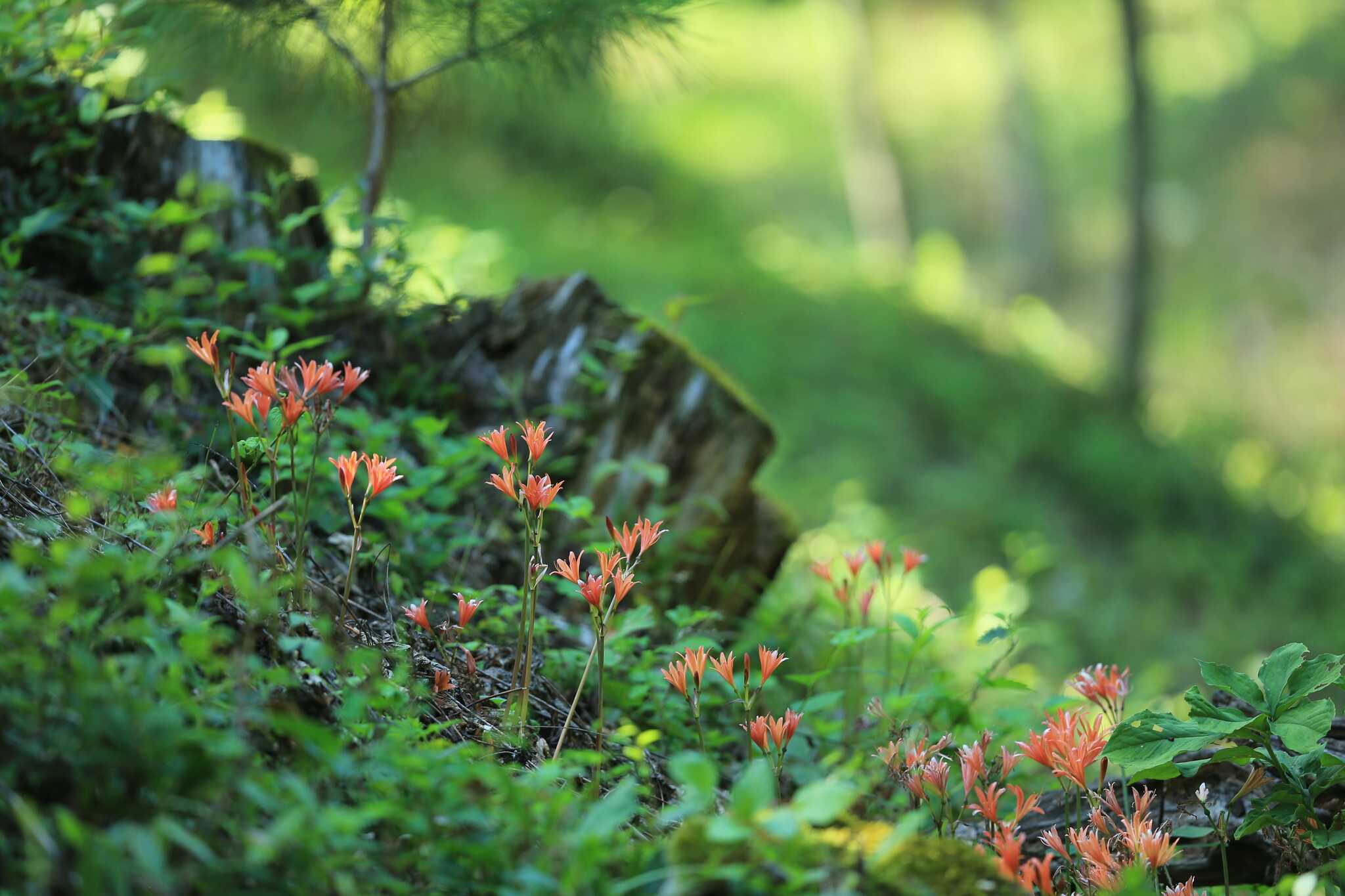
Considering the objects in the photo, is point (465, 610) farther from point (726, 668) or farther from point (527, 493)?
point (726, 668)

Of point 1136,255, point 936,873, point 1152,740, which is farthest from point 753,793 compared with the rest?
point 1136,255

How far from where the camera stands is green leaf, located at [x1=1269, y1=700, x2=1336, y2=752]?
1.35 meters

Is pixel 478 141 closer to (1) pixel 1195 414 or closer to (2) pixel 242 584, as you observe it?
(1) pixel 1195 414

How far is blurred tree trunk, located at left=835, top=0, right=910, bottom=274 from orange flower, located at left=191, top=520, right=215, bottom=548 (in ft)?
30.9

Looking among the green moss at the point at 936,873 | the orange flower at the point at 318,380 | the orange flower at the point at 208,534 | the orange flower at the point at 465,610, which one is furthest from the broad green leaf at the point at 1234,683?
the orange flower at the point at 208,534

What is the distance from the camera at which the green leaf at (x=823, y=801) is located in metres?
0.95

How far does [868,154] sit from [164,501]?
1079 cm

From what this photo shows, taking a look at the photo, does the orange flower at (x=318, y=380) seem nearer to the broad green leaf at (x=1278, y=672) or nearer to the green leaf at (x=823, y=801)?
the green leaf at (x=823, y=801)

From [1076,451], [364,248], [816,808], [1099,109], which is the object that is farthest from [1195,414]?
[1099,109]

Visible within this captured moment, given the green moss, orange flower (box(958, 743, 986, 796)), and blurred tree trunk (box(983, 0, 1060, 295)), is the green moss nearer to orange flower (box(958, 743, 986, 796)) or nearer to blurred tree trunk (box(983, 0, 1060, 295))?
orange flower (box(958, 743, 986, 796))

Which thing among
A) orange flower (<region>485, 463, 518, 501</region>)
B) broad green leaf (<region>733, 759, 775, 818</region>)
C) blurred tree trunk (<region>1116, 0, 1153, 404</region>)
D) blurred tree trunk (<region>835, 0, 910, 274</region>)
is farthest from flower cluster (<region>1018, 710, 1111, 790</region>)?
blurred tree trunk (<region>835, 0, 910, 274</region>)

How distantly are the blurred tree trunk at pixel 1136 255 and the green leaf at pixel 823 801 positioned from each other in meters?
7.85

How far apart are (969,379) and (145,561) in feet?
22.6

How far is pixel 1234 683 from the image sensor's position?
147 cm
